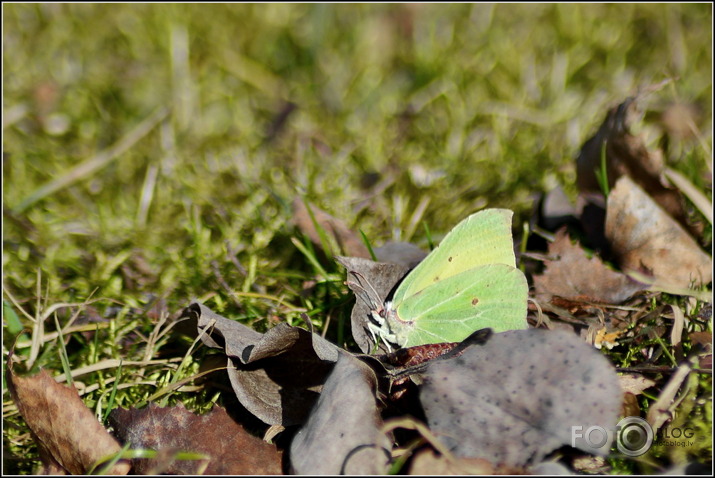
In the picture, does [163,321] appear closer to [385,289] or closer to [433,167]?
[385,289]

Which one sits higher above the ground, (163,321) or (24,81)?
(24,81)

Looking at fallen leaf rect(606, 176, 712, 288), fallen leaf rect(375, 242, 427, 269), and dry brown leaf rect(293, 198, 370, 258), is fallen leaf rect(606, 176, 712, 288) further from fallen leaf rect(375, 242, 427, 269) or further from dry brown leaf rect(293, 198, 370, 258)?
dry brown leaf rect(293, 198, 370, 258)

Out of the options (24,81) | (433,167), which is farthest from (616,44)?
(24,81)

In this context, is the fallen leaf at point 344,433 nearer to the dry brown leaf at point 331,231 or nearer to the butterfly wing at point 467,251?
the butterfly wing at point 467,251

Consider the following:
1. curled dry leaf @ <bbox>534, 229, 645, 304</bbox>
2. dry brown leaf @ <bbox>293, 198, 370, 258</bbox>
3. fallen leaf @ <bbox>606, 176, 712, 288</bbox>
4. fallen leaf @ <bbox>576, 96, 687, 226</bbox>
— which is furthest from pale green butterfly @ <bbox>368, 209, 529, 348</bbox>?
fallen leaf @ <bbox>576, 96, 687, 226</bbox>

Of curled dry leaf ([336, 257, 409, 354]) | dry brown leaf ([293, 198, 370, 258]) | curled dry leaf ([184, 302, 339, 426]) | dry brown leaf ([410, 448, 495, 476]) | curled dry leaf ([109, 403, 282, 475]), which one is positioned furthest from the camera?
dry brown leaf ([293, 198, 370, 258])

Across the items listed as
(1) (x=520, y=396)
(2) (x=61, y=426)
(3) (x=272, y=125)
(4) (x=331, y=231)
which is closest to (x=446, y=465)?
(1) (x=520, y=396)

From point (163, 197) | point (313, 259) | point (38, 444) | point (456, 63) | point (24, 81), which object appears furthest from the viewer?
point (456, 63)
